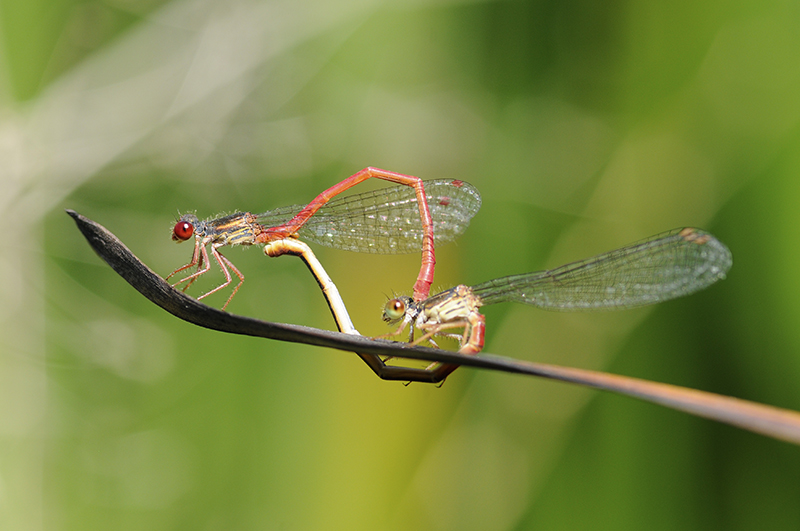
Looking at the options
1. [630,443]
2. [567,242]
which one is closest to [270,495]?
[630,443]

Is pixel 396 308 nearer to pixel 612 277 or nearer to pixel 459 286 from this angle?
pixel 459 286

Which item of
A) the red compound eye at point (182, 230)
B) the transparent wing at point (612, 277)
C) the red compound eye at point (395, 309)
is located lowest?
the red compound eye at point (395, 309)

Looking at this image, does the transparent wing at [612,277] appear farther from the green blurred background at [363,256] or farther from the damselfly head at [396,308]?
the green blurred background at [363,256]

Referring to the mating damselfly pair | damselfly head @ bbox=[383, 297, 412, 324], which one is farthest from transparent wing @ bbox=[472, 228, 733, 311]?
damselfly head @ bbox=[383, 297, 412, 324]

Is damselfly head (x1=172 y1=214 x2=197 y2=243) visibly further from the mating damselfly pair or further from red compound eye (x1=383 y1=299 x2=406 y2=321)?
red compound eye (x1=383 y1=299 x2=406 y2=321)

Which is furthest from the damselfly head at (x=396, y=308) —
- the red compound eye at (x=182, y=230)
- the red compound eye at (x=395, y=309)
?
the red compound eye at (x=182, y=230)

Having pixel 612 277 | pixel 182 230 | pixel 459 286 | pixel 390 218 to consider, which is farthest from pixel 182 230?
pixel 612 277

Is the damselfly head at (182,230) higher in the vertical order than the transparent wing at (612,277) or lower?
higher
